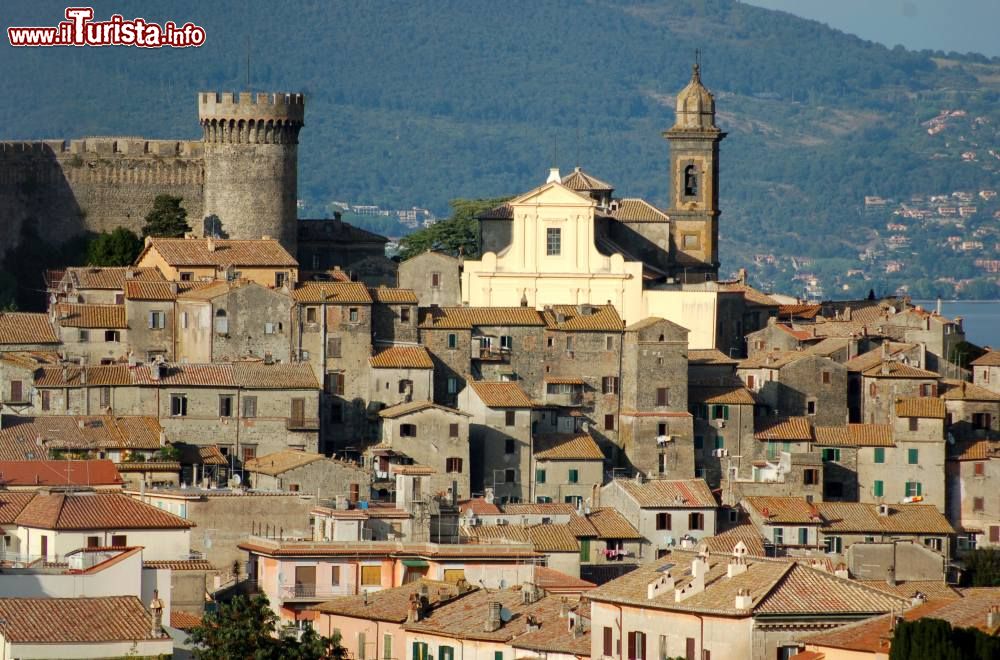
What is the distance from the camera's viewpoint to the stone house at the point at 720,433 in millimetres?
84438

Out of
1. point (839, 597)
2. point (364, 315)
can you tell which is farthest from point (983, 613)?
point (364, 315)

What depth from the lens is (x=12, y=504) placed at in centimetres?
6359

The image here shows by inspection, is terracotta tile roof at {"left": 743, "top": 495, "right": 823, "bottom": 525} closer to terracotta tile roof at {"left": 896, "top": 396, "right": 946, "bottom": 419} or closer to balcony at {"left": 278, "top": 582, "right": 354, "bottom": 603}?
terracotta tile roof at {"left": 896, "top": 396, "right": 946, "bottom": 419}

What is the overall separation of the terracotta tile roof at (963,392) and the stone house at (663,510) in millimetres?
11108

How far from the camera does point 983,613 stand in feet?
167

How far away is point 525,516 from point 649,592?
22078 mm

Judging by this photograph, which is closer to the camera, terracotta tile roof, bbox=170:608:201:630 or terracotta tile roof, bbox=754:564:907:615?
terracotta tile roof, bbox=754:564:907:615

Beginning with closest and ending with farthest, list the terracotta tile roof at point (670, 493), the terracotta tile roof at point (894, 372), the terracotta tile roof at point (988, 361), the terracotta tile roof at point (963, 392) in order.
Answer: the terracotta tile roof at point (670, 493) < the terracotta tile roof at point (894, 372) < the terracotta tile roof at point (963, 392) < the terracotta tile roof at point (988, 361)

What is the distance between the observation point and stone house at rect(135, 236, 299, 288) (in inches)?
3369

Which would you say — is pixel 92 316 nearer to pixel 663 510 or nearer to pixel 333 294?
pixel 333 294

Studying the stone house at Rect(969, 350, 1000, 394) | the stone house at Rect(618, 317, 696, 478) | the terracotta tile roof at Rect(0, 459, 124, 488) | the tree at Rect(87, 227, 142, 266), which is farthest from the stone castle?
the stone house at Rect(969, 350, 1000, 394)

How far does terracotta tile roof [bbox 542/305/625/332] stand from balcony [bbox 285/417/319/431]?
8.21 metres

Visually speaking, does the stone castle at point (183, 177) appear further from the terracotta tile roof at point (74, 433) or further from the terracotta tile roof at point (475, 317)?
the terracotta tile roof at point (74, 433)

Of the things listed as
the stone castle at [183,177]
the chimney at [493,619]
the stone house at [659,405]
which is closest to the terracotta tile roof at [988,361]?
the stone house at [659,405]
